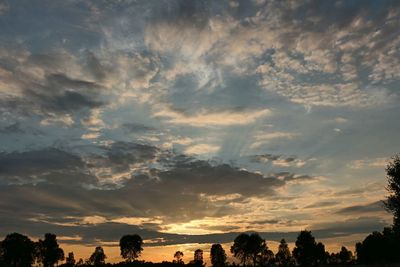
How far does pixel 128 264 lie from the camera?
8556 centimetres

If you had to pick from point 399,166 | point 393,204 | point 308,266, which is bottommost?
point 308,266

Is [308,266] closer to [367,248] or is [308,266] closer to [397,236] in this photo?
[367,248]

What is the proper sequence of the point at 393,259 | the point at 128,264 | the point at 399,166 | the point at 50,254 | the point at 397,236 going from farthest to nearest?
the point at 50,254, the point at 393,259, the point at 128,264, the point at 399,166, the point at 397,236

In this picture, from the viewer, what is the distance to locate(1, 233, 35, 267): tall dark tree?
182 m

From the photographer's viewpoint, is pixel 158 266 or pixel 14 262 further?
pixel 14 262

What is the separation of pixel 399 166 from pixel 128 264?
59.8m

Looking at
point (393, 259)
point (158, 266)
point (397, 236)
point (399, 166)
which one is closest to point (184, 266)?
point (158, 266)

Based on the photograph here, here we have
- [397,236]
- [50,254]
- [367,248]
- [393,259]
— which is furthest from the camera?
[50,254]

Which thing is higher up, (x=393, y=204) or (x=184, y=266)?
(x=393, y=204)

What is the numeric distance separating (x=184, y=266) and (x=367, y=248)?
445ft

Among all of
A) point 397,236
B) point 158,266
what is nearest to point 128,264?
point 158,266

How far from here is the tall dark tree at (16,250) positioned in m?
182

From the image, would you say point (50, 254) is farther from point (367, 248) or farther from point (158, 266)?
point (367, 248)

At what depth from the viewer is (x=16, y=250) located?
184 metres
